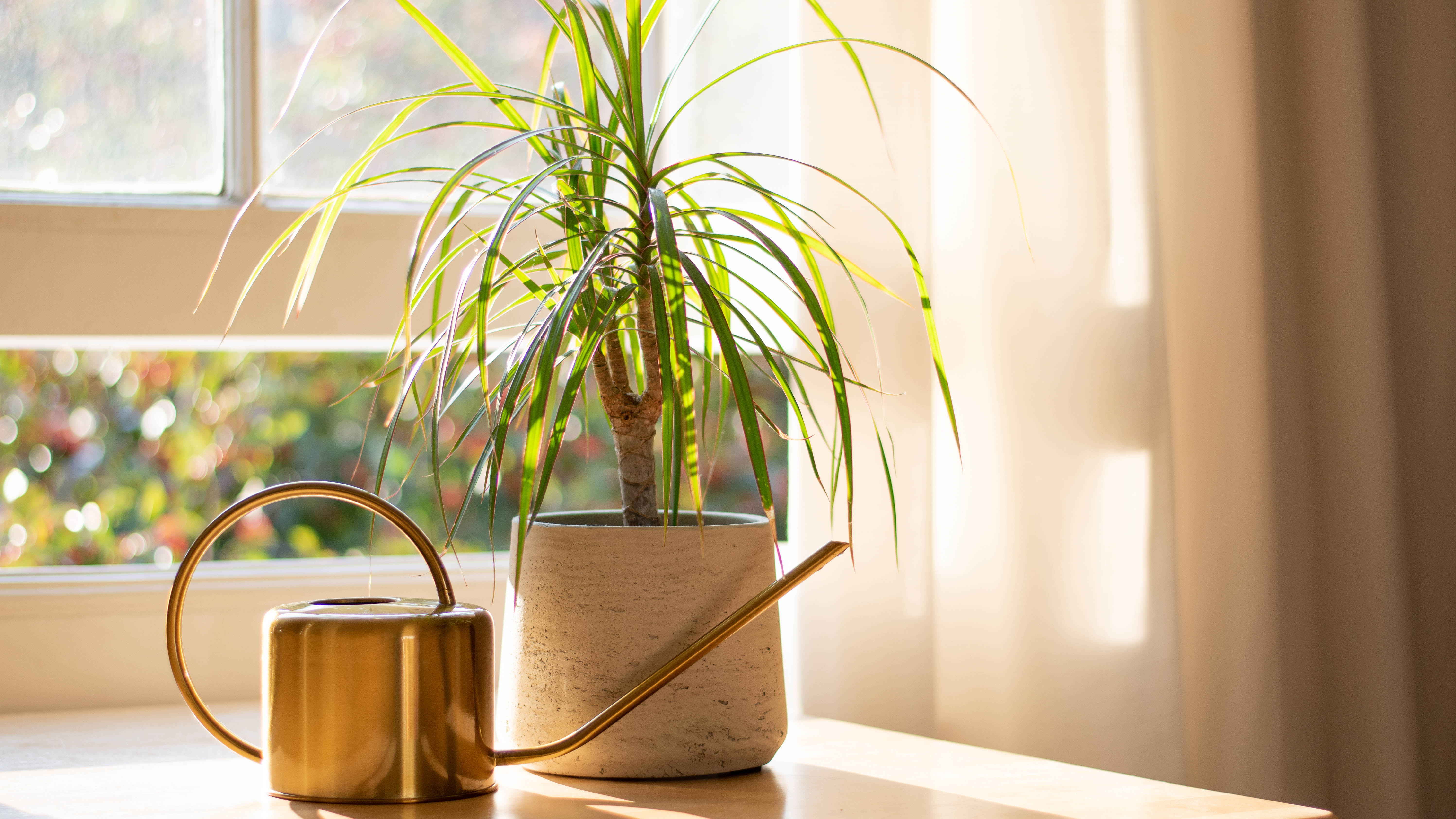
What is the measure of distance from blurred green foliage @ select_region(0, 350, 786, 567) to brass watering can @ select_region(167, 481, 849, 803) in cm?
175

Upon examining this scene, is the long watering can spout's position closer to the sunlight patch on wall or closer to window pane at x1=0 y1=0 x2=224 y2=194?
the sunlight patch on wall

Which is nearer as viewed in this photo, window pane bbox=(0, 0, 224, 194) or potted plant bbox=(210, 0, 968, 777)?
potted plant bbox=(210, 0, 968, 777)

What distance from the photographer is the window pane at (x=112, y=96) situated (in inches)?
46.5

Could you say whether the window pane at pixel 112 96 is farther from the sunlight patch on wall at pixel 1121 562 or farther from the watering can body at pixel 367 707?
the sunlight patch on wall at pixel 1121 562

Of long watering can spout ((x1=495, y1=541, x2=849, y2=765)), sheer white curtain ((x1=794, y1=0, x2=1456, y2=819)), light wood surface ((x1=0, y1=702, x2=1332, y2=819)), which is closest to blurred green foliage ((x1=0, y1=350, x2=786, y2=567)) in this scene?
sheer white curtain ((x1=794, y1=0, x2=1456, y2=819))

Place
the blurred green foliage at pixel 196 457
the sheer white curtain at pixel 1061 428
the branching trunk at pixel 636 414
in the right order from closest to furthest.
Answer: the branching trunk at pixel 636 414, the sheer white curtain at pixel 1061 428, the blurred green foliage at pixel 196 457

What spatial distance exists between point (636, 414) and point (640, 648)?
0.17 meters

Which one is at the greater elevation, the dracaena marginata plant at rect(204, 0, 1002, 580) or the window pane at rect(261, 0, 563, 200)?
the window pane at rect(261, 0, 563, 200)

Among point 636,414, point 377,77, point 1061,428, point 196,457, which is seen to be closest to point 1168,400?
point 1061,428

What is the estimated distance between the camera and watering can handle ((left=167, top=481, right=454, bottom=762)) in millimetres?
763

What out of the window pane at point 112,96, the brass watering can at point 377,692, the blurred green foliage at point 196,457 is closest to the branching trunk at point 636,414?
the brass watering can at point 377,692

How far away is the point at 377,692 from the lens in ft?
2.37

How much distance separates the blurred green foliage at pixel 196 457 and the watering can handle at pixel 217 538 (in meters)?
1.73

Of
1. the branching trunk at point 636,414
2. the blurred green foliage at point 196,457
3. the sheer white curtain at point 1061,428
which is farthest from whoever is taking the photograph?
the blurred green foliage at point 196,457
